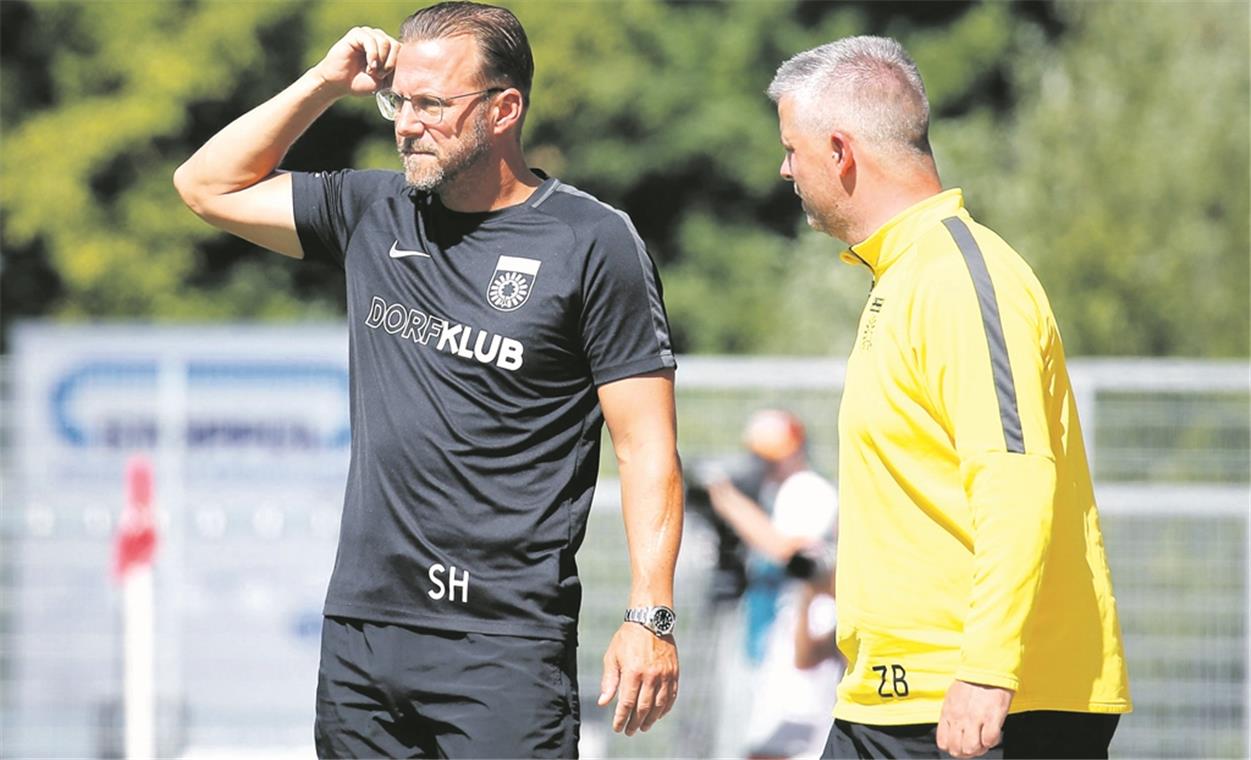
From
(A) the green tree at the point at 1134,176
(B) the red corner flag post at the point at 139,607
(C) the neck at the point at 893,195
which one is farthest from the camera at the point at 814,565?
(A) the green tree at the point at 1134,176

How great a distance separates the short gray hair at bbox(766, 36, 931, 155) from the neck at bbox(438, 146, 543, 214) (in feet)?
2.17

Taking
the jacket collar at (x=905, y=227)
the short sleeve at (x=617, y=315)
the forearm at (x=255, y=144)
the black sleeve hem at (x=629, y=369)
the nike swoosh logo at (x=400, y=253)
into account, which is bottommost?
the black sleeve hem at (x=629, y=369)

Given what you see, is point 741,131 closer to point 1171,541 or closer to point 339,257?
point 1171,541

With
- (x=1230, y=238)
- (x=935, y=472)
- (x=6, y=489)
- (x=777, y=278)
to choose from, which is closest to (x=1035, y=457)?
(x=935, y=472)

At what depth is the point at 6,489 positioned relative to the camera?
9.46 meters

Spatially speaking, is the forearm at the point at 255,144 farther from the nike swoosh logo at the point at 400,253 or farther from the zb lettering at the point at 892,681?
the zb lettering at the point at 892,681

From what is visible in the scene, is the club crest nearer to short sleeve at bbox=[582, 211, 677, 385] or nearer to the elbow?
short sleeve at bbox=[582, 211, 677, 385]

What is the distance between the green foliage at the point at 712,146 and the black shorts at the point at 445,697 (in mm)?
10194

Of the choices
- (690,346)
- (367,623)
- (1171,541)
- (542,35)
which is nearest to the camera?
(367,623)

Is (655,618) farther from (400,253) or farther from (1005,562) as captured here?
(400,253)

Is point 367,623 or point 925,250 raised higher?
point 925,250

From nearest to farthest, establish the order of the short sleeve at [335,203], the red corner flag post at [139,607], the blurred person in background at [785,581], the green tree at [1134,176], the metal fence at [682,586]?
the short sleeve at [335,203]
the red corner flag post at [139,607]
the blurred person in background at [785,581]
the metal fence at [682,586]
the green tree at [1134,176]

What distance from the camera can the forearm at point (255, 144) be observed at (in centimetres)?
406

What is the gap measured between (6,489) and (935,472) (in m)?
7.29
